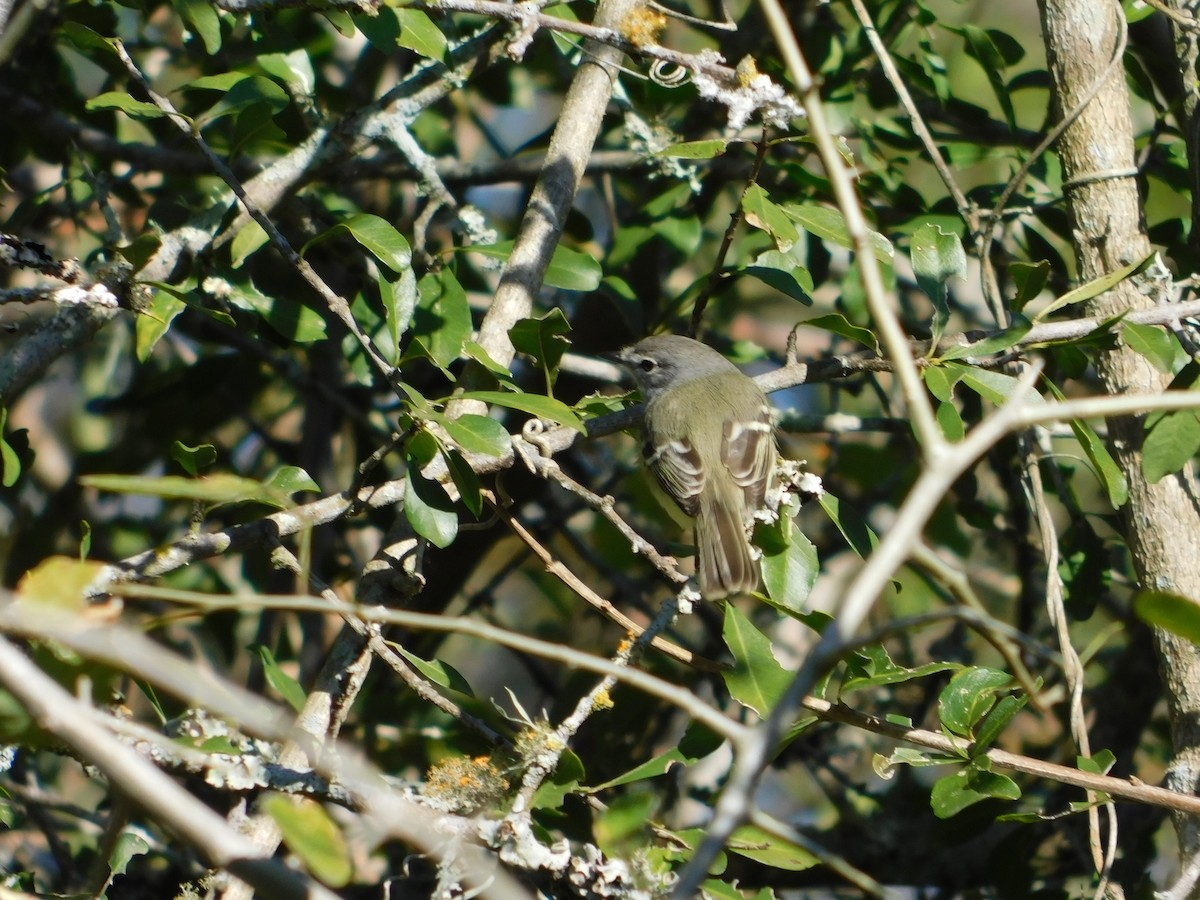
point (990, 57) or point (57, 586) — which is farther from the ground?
point (990, 57)

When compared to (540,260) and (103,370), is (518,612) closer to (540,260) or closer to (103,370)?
(103,370)

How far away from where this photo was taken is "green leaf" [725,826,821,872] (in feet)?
7.78

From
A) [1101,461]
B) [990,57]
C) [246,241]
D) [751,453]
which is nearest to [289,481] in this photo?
[246,241]

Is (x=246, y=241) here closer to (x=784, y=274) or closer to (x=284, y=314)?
(x=284, y=314)

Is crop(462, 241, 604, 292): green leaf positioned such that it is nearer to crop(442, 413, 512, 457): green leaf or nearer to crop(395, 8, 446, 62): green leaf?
crop(395, 8, 446, 62): green leaf

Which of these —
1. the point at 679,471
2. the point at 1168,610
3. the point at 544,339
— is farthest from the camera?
the point at 679,471

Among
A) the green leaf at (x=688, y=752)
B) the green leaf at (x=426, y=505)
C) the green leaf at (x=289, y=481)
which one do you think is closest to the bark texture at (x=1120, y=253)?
the green leaf at (x=688, y=752)

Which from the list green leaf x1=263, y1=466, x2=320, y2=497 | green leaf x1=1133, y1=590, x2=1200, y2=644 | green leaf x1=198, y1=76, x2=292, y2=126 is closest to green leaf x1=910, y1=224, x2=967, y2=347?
green leaf x1=1133, y1=590, x2=1200, y2=644

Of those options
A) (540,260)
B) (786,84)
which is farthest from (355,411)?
(786,84)

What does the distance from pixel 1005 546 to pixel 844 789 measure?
1.27 meters

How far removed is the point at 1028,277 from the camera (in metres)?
2.59

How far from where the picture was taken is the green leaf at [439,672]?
96.5 inches

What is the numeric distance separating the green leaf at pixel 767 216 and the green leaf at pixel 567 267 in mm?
455

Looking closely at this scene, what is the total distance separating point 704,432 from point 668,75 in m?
1.15
